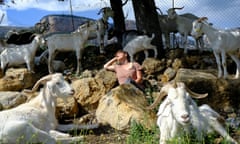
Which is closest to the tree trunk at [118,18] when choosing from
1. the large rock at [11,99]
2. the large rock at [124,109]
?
the large rock at [11,99]

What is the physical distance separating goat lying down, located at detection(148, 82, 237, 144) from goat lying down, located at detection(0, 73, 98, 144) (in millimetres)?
1382

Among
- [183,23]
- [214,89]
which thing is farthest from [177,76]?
[183,23]

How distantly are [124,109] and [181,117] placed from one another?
8.41ft

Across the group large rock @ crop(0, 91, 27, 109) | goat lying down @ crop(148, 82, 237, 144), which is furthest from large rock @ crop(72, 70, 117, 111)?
goat lying down @ crop(148, 82, 237, 144)

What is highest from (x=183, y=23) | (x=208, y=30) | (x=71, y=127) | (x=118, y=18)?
(x=118, y=18)

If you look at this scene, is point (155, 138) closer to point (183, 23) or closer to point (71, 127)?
point (71, 127)

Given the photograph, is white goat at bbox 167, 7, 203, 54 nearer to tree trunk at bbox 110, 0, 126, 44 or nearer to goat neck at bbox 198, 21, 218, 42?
tree trunk at bbox 110, 0, 126, 44

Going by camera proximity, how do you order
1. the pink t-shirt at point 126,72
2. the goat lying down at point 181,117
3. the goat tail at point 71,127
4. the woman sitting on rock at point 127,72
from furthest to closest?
the pink t-shirt at point 126,72
the woman sitting on rock at point 127,72
the goat tail at point 71,127
the goat lying down at point 181,117

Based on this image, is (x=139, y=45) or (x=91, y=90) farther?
(x=139, y=45)

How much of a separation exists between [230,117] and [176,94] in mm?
3067

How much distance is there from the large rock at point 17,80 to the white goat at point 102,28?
347cm

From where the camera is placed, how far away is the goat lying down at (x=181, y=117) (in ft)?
15.8

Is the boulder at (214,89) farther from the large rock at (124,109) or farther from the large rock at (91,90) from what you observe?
the large rock at (91,90)

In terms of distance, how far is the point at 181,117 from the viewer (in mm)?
4715
